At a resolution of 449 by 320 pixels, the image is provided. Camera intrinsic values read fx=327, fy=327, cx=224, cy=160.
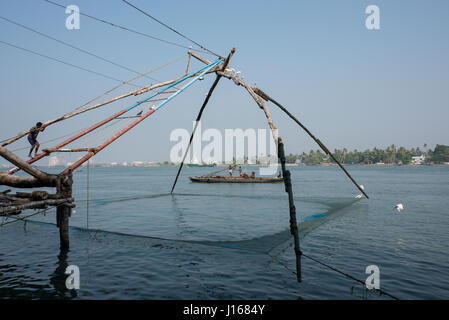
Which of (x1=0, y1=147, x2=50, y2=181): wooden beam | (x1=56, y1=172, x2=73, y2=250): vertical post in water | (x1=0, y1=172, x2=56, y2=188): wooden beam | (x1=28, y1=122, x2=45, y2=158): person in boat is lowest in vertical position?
(x1=56, y1=172, x2=73, y2=250): vertical post in water

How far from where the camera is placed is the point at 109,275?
1059 cm

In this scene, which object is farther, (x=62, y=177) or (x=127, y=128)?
(x=127, y=128)

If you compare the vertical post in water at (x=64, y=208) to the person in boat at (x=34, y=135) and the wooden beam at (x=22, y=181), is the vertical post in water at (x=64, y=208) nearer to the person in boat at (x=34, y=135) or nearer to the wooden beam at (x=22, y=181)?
the wooden beam at (x=22, y=181)

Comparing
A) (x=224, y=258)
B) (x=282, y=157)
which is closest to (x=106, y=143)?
(x=224, y=258)

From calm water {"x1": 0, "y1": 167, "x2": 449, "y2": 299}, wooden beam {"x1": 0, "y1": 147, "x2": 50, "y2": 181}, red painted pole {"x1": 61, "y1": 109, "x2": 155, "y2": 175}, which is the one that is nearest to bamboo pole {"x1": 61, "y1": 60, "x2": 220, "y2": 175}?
red painted pole {"x1": 61, "y1": 109, "x2": 155, "y2": 175}

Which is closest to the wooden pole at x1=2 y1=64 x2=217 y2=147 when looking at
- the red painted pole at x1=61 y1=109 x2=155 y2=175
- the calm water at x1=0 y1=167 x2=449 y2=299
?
the red painted pole at x1=61 y1=109 x2=155 y2=175

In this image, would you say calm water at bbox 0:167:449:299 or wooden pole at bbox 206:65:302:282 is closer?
calm water at bbox 0:167:449:299

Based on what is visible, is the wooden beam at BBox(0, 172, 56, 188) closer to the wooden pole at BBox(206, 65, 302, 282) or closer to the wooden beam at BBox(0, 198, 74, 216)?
the wooden beam at BBox(0, 198, 74, 216)

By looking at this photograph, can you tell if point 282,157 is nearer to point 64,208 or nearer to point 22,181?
point 64,208

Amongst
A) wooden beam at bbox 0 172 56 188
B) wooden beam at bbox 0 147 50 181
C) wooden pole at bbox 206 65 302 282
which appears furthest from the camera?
wooden beam at bbox 0 172 56 188

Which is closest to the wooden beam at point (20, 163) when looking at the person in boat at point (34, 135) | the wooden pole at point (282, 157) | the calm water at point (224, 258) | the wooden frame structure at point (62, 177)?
the wooden frame structure at point (62, 177)

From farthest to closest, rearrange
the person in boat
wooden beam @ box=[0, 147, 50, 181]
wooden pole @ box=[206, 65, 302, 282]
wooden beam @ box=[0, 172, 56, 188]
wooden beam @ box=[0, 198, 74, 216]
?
the person in boat → wooden beam @ box=[0, 172, 56, 188] → wooden beam @ box=[0, 198, 74, 216] → wooden beam @ box=[0, 147, 50, 181] → wooden pole @ box=[206, 65, 302, 282]

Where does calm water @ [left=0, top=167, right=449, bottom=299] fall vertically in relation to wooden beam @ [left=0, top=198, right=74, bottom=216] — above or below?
below

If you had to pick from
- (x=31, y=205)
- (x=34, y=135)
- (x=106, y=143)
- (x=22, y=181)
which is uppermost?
(x=34, y=135)
